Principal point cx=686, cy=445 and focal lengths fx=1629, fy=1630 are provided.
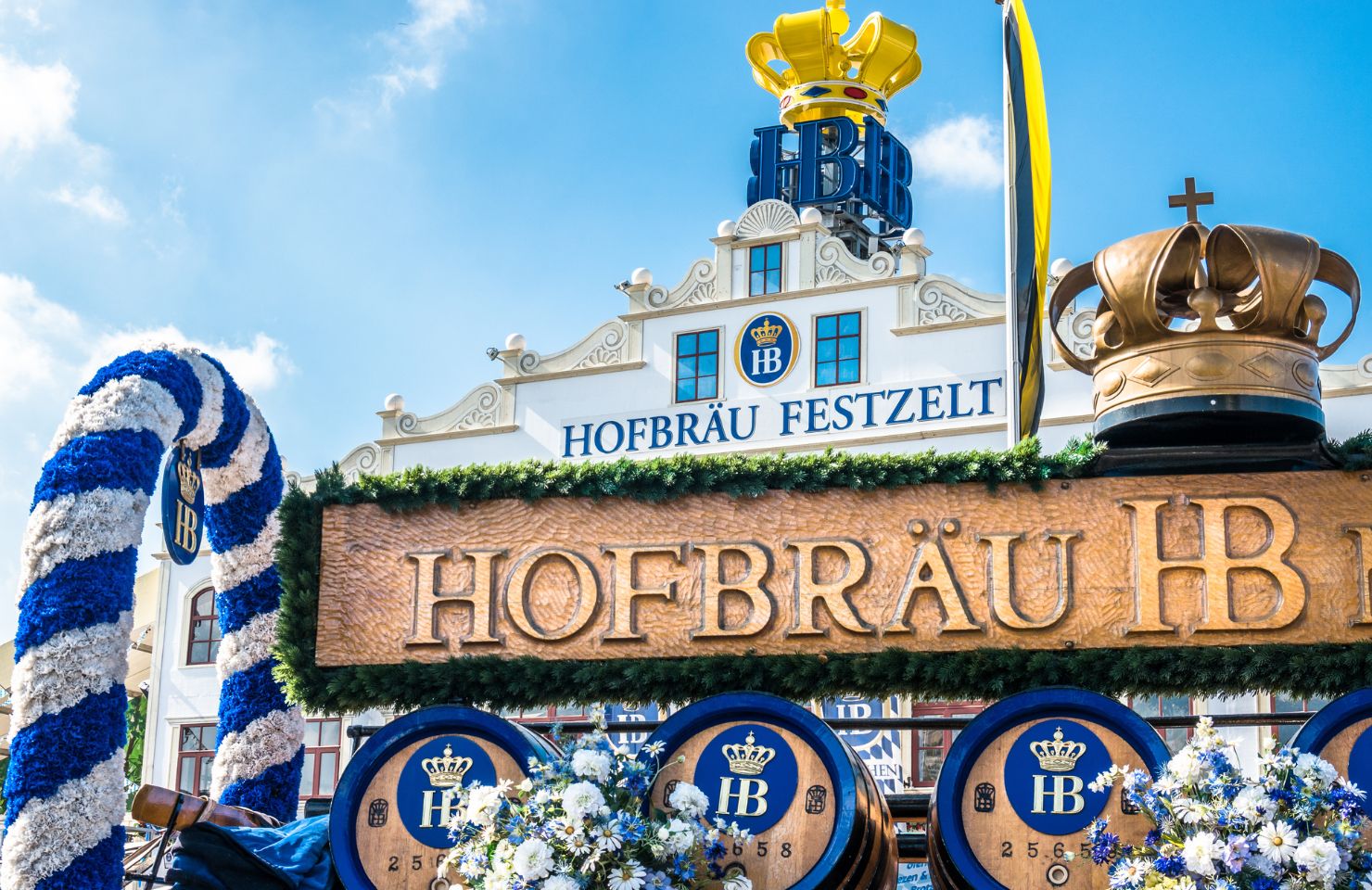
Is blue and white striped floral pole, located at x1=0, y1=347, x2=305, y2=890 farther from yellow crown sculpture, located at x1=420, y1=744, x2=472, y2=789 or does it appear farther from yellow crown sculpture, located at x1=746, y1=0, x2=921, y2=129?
yellow crown sculpture, located at x1=746, y1=0, x2=921, y2=129

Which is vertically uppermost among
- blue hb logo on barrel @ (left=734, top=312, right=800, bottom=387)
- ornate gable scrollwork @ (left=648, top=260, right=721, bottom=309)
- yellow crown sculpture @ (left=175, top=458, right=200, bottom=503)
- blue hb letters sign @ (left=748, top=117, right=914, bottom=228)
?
blue hb letters sign @ (left=748, top=117, right=914, bottom=228)

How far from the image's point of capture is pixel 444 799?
5.25 meters

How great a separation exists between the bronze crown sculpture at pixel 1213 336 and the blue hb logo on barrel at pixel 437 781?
2.39 m

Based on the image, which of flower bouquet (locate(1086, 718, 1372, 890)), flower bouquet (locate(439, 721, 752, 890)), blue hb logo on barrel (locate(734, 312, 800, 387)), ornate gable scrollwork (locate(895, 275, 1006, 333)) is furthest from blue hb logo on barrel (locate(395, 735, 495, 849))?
blue hb logo on barrel (locate(734, 312, 800, 387))

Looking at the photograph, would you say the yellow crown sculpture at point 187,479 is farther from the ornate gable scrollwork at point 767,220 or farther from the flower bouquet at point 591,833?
the ornate gable scrollwork at point 767,220

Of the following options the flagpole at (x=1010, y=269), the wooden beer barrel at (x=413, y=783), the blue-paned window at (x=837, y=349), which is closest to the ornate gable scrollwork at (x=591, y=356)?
the blue-paned window at (x=837, y=349)

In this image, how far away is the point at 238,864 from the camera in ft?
17.0

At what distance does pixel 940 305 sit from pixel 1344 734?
13.6 metres

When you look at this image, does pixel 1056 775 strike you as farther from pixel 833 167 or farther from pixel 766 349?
pixel 833 167

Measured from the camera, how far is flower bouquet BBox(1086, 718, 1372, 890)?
4508mm

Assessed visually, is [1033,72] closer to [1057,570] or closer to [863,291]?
[1057,570]

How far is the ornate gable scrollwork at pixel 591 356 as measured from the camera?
1959 centimetres

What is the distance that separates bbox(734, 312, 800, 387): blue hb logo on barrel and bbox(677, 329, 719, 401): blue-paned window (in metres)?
0.30

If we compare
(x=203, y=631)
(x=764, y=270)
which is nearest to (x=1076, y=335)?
(x=764, y=270)
